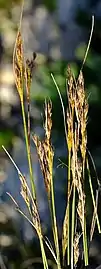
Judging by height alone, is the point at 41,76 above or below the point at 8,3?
below

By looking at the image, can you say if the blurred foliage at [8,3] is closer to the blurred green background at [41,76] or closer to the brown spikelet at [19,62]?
the blurred green background at [41,76]

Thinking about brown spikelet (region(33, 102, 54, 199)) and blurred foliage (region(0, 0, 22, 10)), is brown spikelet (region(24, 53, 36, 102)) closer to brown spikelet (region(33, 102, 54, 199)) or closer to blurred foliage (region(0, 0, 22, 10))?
brown spikelet (region(33, 102, 54, 199))

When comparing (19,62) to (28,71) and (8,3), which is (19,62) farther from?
(8,3)

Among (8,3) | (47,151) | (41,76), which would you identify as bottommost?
(47,151)

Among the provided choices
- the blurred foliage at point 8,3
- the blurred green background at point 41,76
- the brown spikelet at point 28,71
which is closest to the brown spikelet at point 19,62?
the brown spikelet at point 28,71

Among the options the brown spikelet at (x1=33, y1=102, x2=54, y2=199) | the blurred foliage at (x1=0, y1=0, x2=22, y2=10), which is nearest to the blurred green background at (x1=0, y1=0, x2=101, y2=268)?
the blurred foliage at (x1=0, y1=0, x2=22, y2=10)

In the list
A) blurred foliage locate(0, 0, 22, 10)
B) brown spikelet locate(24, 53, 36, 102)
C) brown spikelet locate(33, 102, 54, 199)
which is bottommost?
brown spikelet locate(33, 102, 54, 199)

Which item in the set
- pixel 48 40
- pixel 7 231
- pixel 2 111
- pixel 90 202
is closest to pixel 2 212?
pixel 7 231

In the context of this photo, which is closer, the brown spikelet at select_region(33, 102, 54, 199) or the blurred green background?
the brown spikelet at select_region(33, 102, 54, 199)

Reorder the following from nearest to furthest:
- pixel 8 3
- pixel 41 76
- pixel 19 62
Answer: pixel 19 62
pixel 41 76
pixel 8 3

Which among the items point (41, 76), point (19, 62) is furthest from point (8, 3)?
point (19, 62)

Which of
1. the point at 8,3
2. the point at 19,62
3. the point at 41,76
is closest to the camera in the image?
the point at 19,62
